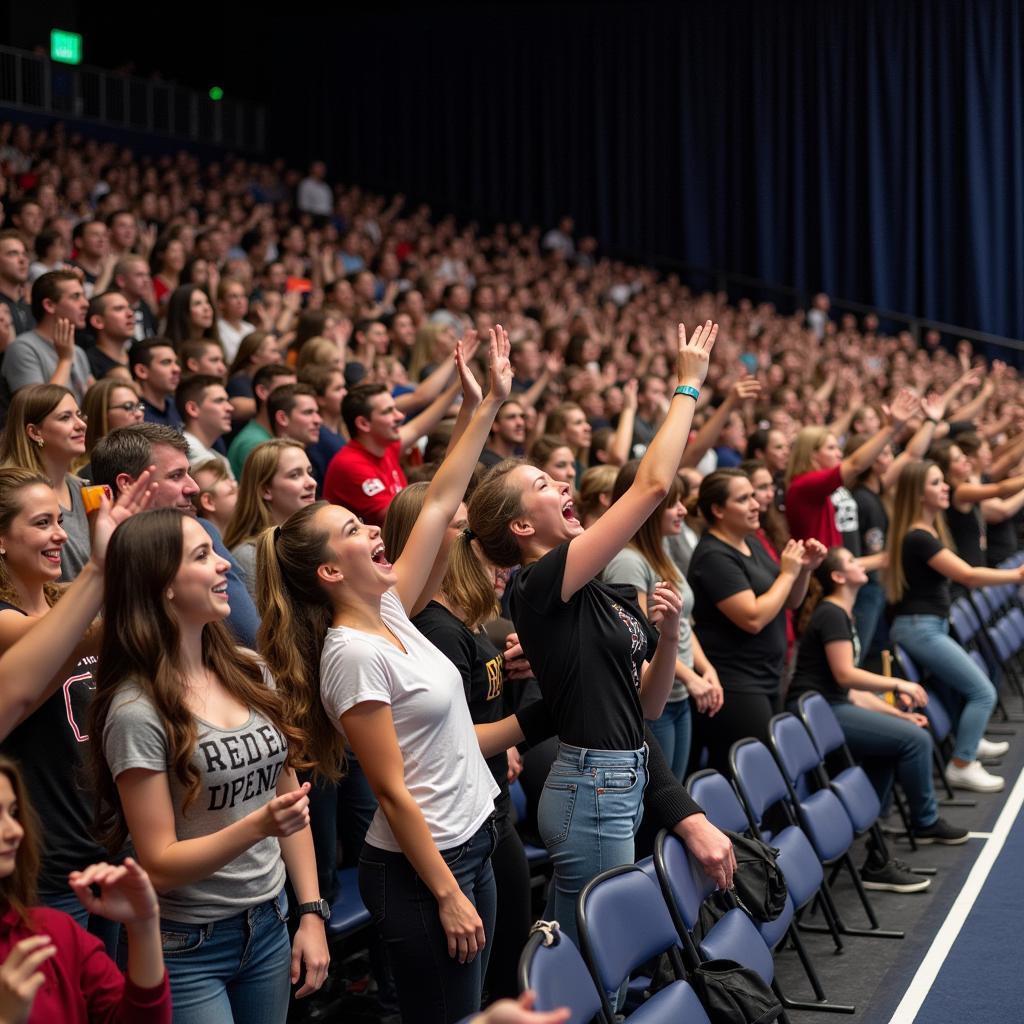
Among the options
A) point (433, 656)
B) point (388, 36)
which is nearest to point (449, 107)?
point (388, 36)

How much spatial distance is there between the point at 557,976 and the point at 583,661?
68 centimetres

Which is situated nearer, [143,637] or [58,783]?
[143,637]

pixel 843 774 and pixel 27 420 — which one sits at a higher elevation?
pixel 27 420

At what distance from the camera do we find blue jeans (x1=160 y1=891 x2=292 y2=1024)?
2.24 m

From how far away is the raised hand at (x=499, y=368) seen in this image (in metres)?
2.98

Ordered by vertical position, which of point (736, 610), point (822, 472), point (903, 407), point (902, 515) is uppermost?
point (903, 407)

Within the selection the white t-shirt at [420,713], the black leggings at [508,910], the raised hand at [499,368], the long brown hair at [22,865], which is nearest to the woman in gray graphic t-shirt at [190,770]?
the white t-shirt at [420,713]

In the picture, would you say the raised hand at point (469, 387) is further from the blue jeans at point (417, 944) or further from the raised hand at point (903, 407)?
the raised hand at point (903, 407)

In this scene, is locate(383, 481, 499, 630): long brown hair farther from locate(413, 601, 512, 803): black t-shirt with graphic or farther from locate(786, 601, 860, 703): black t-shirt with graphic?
locate(786, 601, 860, 703): black t-shirt with graphic

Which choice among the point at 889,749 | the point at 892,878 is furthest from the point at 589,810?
the point at 889,749

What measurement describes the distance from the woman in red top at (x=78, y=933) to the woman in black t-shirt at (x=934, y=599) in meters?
4.72

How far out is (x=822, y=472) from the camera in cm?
592

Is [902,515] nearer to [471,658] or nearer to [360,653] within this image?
[471,658]

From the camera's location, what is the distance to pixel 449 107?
59.8 ft
